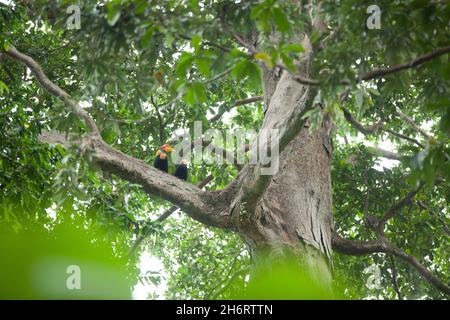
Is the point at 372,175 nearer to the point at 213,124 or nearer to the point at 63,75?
the point at 213,124

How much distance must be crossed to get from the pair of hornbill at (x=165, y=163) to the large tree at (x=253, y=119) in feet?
0.51

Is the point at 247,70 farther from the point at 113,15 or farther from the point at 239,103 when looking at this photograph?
the point at 239,103

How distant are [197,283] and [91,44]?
4.84 m

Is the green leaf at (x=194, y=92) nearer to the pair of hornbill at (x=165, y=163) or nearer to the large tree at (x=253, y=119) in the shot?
the large tree at (x=253, y=119)

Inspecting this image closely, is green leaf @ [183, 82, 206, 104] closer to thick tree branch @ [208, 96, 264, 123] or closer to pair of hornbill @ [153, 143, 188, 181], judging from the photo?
pair of hornbill @ [153, 143, 188, 181]

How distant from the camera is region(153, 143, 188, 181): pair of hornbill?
23.0 ft

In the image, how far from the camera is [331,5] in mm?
3814

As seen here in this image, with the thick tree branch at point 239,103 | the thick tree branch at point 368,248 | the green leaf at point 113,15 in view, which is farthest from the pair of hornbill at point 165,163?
the green leaf at point 113,15

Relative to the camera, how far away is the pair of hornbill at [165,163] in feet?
23.0

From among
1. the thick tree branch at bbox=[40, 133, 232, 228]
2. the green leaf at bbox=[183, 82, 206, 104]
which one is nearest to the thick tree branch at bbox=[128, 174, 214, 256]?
the thick tree branch at bbox=[40, 133, 232, 228]

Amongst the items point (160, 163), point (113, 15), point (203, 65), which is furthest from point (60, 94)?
point (160, 163)

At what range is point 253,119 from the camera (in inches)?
343
